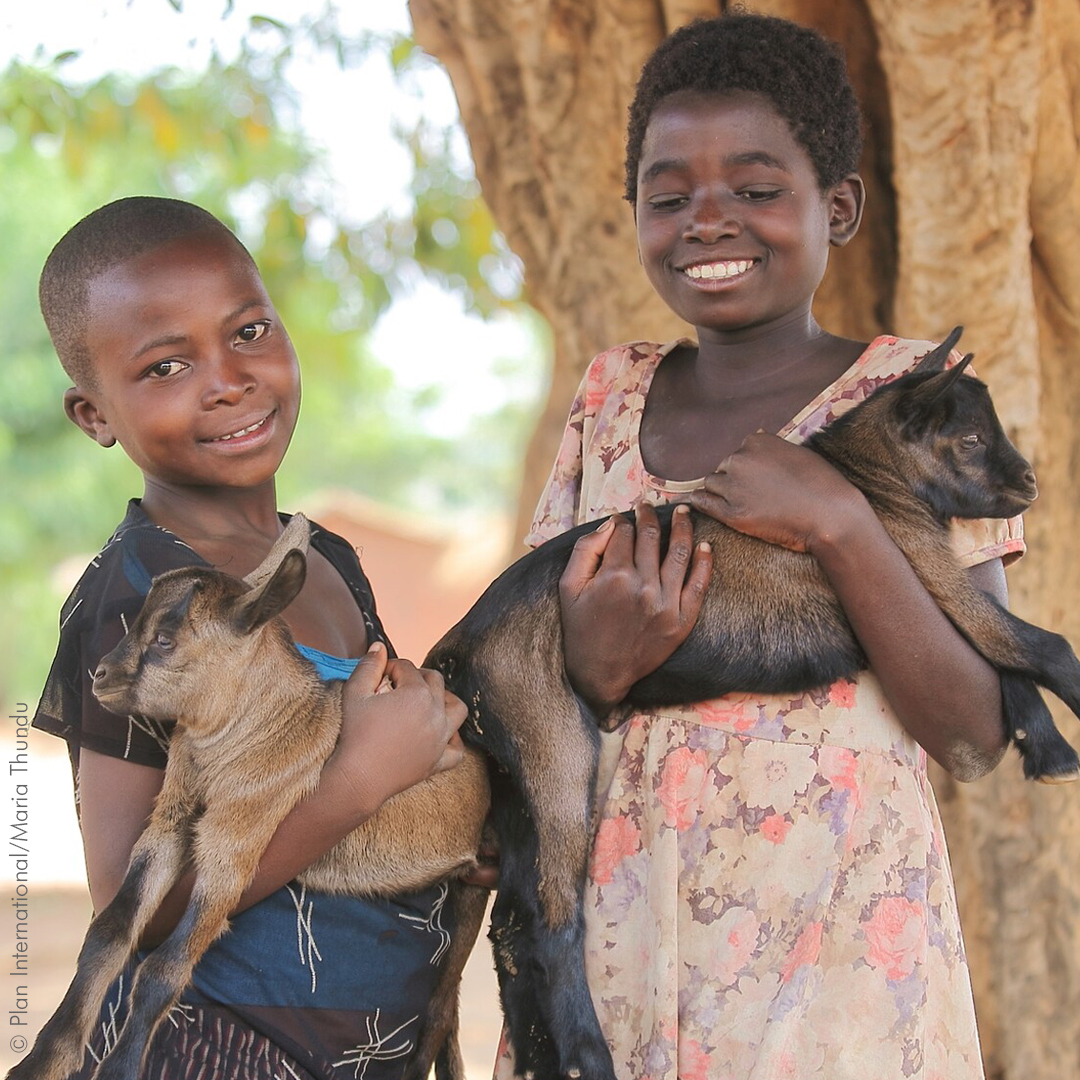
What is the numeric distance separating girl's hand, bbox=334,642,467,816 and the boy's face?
1.53 feet

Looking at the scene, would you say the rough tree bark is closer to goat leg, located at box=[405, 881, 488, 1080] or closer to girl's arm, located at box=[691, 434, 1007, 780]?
girl's arm, located at box=[691, 434, 1007, 780]

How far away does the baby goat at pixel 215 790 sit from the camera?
82.5 inches

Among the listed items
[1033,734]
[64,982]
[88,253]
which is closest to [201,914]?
[88,253]

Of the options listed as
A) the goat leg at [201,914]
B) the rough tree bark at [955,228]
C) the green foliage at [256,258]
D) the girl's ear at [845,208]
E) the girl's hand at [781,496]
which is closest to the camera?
the goat leg at [201,914]

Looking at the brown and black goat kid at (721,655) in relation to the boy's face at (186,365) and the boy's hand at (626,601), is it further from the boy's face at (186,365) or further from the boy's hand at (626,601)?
the boy's face at (186,365)

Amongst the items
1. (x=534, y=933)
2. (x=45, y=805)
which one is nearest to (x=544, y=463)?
(x=534, y=933)

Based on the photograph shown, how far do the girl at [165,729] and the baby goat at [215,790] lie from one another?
0.05 m

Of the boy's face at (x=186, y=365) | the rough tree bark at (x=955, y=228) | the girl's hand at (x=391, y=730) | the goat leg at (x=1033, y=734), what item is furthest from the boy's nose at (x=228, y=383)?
the rough tree bark at (x=955, y=228)

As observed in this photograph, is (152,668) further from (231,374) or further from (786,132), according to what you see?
(786,132)

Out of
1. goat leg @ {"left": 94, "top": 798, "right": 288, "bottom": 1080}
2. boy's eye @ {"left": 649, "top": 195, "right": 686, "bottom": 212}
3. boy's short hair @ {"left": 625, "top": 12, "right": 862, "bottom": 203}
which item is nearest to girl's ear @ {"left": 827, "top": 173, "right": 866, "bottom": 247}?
boy's short hair @ {"left": 625, "top": 12, "right": 862, "bottom": 203}

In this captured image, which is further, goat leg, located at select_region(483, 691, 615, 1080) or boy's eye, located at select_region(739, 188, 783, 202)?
boy's eye, located at select_region(739, 188, 783, 202)

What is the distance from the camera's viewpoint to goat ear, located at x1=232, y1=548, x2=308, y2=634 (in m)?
2.14

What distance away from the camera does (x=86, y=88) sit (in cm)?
668

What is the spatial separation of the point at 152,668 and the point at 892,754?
3.90 feet
